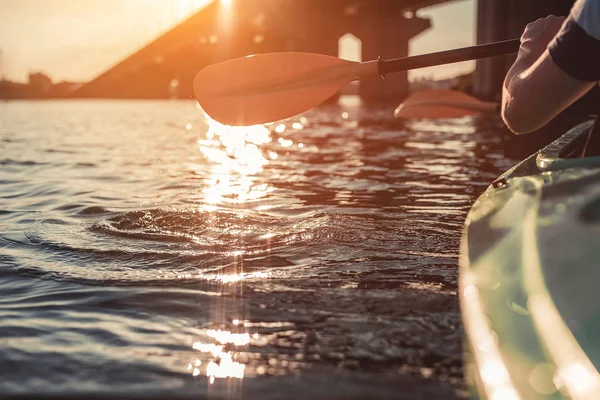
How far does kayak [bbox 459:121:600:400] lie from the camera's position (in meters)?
1.88

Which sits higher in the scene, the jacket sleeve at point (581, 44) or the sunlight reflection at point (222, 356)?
the jacket sleeve at point (581, 44)

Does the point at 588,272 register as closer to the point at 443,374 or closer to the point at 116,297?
→ the point at 443,374

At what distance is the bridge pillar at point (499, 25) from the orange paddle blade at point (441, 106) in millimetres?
15092

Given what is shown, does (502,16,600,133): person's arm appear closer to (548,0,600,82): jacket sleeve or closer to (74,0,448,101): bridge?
(548,0,600,82): jacket sleeve

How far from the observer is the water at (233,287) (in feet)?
7.60

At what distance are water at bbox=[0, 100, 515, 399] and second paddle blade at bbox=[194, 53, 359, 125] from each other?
2.66 ft

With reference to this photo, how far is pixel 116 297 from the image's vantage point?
321 cm

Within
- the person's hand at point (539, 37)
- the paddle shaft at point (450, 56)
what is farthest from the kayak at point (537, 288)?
the paddle shaft at point (450, 56)

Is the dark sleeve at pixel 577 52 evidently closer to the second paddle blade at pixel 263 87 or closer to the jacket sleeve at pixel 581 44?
the jacket sleeve at pixel 581 44

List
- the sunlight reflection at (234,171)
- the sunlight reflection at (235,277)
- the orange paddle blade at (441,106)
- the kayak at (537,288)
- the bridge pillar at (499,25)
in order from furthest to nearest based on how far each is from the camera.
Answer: the bridge pillar at (499,25) < the orange paddle blade at (441,106) < the sunlight reflection at (234,171) < the sunlight reflection at (235,277) < the kayak at (537,288)

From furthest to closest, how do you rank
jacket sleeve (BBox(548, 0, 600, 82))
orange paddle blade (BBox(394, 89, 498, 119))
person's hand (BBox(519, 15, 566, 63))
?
orange paddle blade (BBox(394, 89, 498, 119)) → person's hand (BBox(519, 15, 566, 63)) → jacket sleeve (BBox(548, 0, 600, 82))

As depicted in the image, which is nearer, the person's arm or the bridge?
the person's arm

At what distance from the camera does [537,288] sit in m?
2.20

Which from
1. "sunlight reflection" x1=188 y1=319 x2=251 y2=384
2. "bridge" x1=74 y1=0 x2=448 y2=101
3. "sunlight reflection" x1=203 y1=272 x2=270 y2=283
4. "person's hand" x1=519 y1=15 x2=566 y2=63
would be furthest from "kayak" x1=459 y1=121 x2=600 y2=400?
"bridge" x1=74 y1=0 x2=448 y2=101
